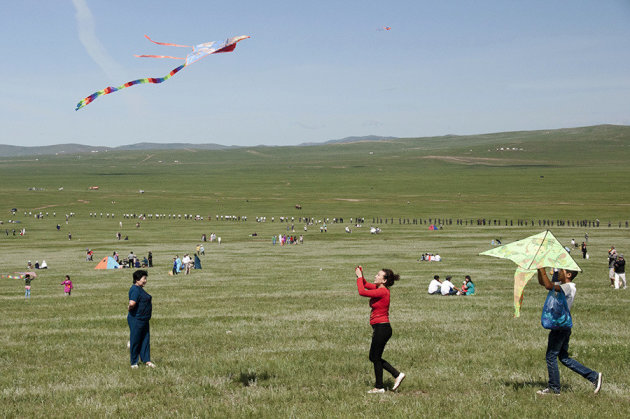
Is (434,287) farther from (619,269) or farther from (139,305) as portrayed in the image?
(139,305)

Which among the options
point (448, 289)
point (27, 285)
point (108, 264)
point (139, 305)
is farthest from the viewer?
point (108, 264)

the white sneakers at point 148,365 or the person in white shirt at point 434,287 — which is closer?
the white sneakers at point 148,365

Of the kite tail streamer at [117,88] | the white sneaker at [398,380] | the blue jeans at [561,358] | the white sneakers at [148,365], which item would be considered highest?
the kite tail streamer at [117,88]

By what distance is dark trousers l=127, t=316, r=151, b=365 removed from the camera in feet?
41.2

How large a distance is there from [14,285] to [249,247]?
32800mm

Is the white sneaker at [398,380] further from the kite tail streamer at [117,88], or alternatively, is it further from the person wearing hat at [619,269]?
the person wearing hat at [619,269]

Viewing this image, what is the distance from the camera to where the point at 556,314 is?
32.7 feet

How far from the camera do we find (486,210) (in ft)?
405

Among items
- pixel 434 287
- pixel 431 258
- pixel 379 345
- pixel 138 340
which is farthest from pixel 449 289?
pixel 431 258

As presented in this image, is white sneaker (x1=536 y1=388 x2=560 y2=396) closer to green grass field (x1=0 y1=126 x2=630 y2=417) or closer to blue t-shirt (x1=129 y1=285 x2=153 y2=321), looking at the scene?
green grass field (x1=0 y1=126 x2=630 y2=417)

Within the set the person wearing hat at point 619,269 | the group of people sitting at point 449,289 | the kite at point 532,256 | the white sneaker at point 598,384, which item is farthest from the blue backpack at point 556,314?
the person wearing hat at point 619,269

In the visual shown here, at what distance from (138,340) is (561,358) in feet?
27.0

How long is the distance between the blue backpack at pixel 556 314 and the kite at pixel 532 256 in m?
0.46

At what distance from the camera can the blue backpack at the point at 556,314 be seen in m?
9.95
